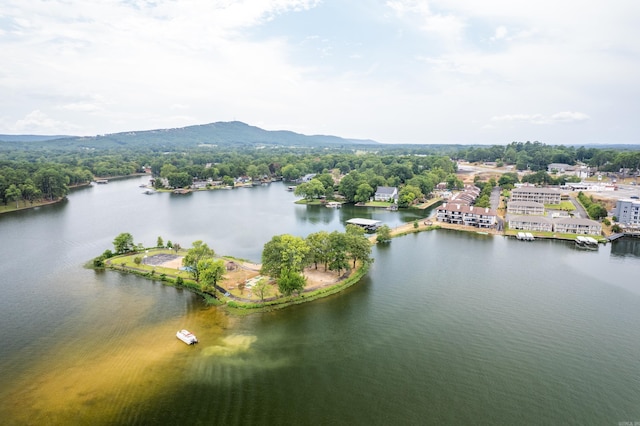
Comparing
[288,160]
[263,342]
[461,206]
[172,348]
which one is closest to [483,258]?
[461,206]

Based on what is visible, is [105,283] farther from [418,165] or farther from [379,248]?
[418,165]

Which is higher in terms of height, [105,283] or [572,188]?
[572,188]

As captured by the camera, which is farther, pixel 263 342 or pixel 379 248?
pixel 379 248

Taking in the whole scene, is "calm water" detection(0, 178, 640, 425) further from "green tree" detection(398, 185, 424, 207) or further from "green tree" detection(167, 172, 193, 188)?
"green tree" detection(167, 172, 193, 188)

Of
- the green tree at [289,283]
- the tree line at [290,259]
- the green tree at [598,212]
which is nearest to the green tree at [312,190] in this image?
the tree line at [290,259]

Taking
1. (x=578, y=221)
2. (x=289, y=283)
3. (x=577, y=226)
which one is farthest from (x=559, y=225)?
(x=289, y=283)

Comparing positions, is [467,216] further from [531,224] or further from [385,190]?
[385,190]
